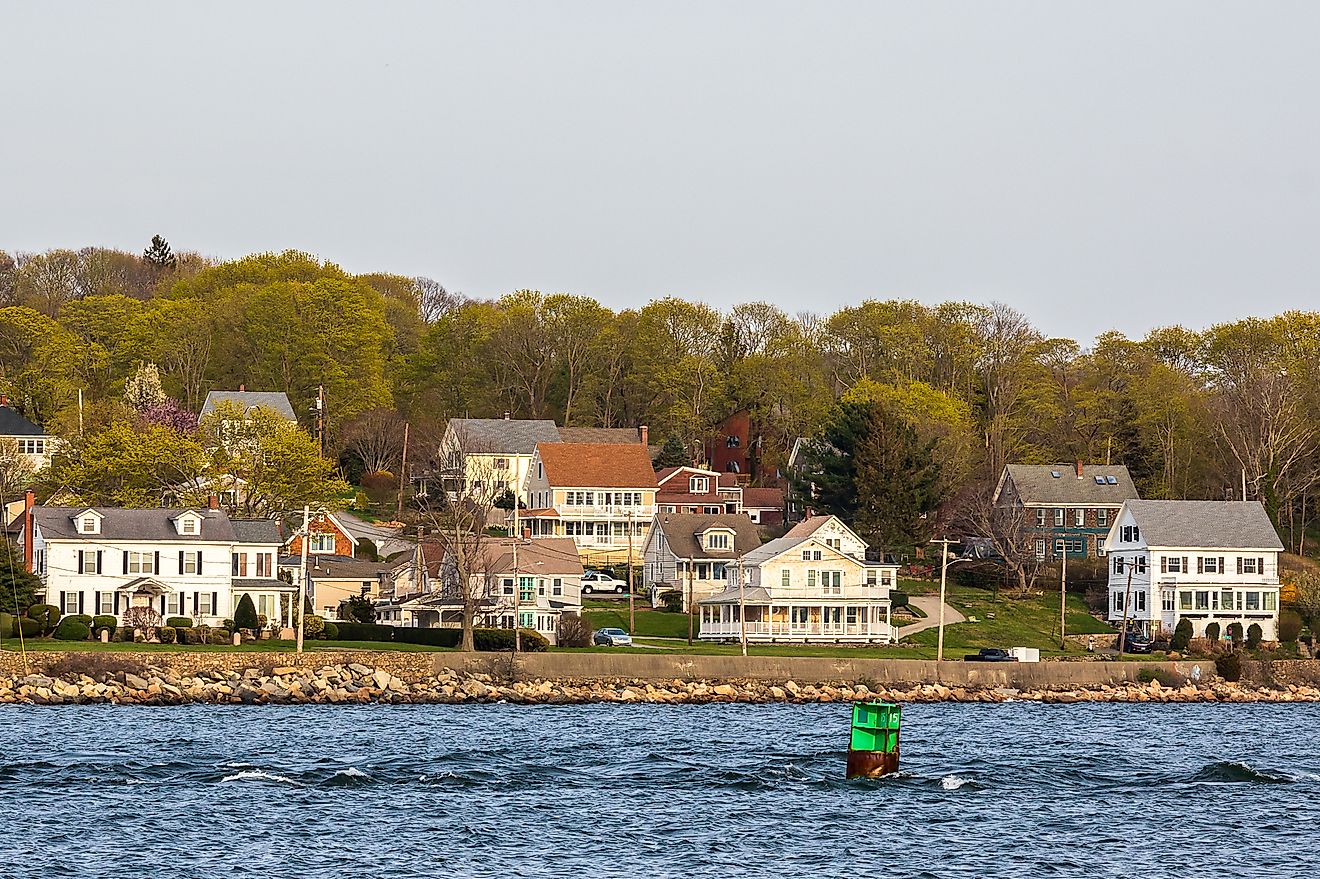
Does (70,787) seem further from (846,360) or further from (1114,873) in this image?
(846,360)

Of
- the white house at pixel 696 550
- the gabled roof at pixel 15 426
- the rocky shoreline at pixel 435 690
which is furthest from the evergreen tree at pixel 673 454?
the rocky shoreline at pixel 435 690

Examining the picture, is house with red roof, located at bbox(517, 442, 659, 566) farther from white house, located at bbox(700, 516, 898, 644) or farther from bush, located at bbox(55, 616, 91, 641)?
bush, located at bbox(55, 616, 91, 641)

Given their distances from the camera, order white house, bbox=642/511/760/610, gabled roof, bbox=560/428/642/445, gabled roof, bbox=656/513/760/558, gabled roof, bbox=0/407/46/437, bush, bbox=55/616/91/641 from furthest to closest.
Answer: gabled roof, bbox=560/428/642/445 < gabled roof, bbox=0/407/46/437 < gabled roof, bbox=656/513/760/558 < white house, bbox=642/511/760/610 < bush, bbox=55/616/91/641

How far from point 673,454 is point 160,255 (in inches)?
2306

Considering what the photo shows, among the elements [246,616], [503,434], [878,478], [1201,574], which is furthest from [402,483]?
[1201,574]

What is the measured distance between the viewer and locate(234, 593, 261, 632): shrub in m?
75.1

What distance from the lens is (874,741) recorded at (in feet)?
138

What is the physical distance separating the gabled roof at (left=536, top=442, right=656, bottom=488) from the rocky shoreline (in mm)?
36307

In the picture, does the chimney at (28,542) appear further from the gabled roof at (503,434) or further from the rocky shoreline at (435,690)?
the gabled roof at (503,434)

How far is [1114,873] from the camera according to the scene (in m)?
31.8

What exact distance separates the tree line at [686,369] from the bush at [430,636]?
126ft

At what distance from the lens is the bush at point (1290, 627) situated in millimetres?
87562

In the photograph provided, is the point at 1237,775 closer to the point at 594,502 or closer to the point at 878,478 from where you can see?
the point at 878,478

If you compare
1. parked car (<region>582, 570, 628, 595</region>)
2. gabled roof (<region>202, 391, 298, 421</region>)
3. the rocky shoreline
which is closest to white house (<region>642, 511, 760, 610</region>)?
parked car (<region>582, 570, 628, 595</region>)
